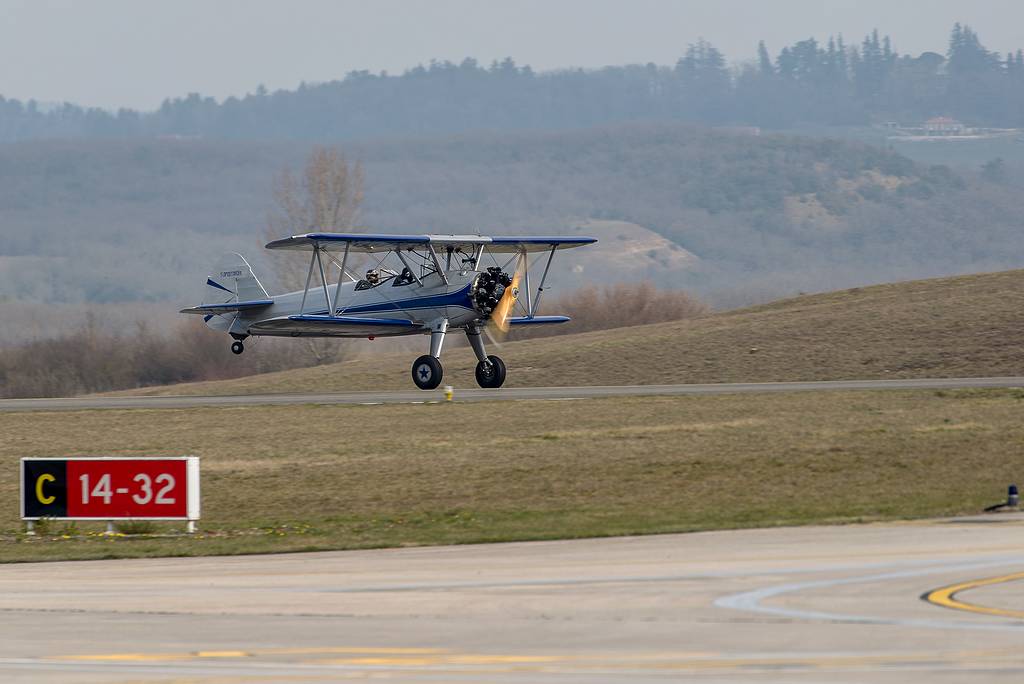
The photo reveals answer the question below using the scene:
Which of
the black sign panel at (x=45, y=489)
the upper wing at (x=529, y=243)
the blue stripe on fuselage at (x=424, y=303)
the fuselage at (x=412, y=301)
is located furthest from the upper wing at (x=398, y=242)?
the black sign panel at (x=45, y=489)

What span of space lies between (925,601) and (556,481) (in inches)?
509

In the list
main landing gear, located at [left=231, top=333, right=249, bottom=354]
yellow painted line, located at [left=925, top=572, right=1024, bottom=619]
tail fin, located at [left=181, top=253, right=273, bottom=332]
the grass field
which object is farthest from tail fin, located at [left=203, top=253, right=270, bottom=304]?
yellow painted line, located at [left=925, top=572, right=1024, bottom=619]

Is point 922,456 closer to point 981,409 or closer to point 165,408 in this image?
point 981,409

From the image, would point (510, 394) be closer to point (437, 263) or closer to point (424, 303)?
point (424, 303)

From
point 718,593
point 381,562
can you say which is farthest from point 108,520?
point 718,593

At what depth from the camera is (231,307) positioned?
44.0 metres

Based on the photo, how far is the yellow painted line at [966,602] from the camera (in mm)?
13797

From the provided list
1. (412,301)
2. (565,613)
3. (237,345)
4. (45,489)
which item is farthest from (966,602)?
(237,345)

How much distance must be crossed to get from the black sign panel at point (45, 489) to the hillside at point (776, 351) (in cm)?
2182

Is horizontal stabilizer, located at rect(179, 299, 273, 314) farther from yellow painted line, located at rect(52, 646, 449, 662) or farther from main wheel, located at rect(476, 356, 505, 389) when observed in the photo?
yellow painted line, located at rect(52, 646, 449, 662)

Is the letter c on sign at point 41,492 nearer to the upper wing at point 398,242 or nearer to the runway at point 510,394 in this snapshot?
the upper wing at point 398,242

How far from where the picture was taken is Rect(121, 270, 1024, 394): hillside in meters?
45.8

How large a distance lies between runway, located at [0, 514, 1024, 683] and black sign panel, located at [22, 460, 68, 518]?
4.97m

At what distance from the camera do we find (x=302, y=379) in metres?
52.3
